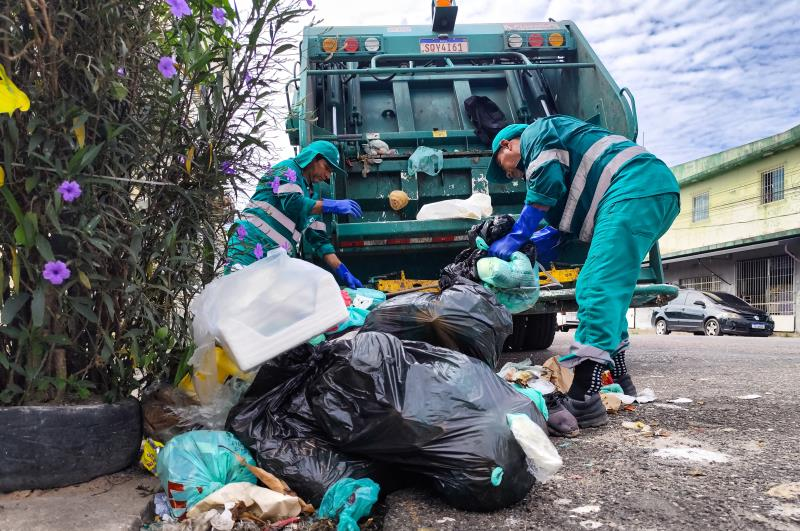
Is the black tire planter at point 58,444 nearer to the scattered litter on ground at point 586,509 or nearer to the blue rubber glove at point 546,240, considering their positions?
the scattered litter on ground at point 586,509

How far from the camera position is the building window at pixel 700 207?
1997 centimetres

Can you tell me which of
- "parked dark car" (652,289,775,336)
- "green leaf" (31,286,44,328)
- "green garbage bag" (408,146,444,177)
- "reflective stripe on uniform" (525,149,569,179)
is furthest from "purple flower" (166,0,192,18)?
"parked dark car" (652,289,775,336)

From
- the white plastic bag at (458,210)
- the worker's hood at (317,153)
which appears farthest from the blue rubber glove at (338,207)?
the white plastic bag at (458,210)

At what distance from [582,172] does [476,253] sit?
638 millimetres

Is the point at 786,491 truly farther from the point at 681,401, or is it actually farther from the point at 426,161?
the point at 426,161

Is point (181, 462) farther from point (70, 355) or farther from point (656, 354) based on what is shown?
point (656, 354)

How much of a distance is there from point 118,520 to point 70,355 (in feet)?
1.78

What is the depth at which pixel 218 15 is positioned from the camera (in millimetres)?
1794

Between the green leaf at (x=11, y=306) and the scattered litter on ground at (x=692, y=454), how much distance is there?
205cm

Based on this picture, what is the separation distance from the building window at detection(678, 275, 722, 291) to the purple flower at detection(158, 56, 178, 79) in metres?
20.3

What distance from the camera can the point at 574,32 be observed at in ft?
16.8

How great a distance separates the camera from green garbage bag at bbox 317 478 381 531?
61.4 inches

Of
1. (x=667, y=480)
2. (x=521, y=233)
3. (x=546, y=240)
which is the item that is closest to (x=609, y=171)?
(x=521, y=233)

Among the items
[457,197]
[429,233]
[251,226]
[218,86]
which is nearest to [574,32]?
[457,197]
